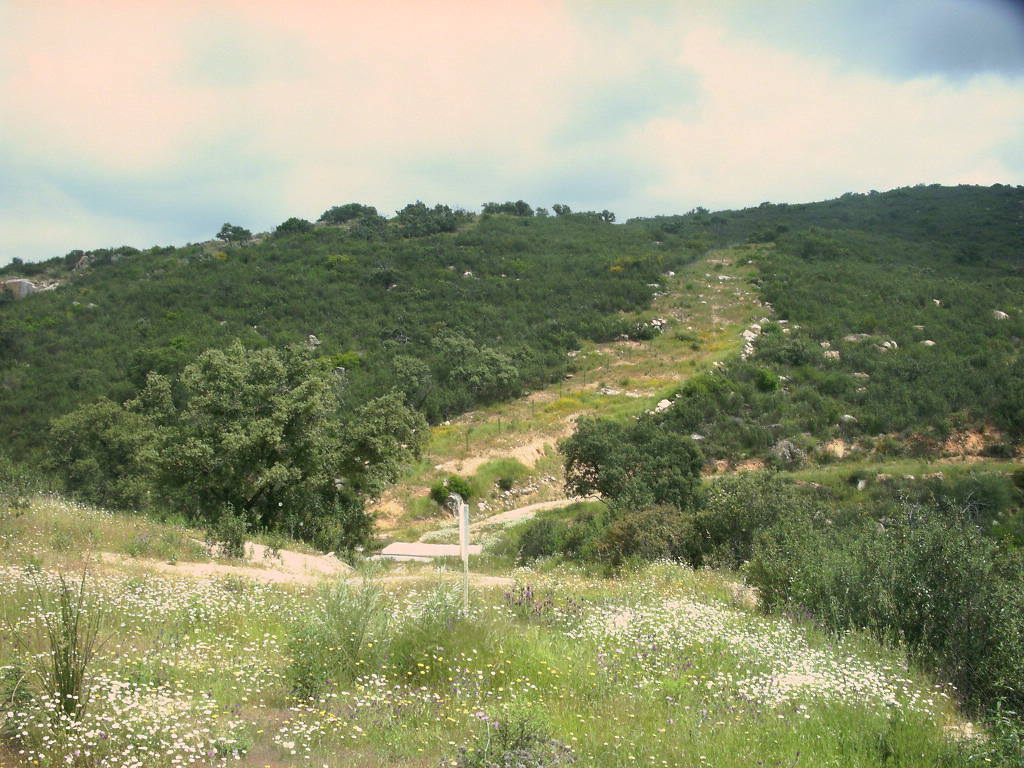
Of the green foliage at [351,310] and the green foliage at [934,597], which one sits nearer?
the green foliage at [934,597]

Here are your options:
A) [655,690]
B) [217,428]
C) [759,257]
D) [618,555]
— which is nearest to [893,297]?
[759,257]

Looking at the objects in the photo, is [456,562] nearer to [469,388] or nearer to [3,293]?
[469,388]

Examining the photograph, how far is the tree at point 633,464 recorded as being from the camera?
20.3 m

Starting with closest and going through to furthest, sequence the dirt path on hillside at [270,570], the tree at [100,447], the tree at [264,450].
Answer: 1. the dirt path on hillside at [270,570]
2. the tree at [264,450]
3. the tree at [100,447]

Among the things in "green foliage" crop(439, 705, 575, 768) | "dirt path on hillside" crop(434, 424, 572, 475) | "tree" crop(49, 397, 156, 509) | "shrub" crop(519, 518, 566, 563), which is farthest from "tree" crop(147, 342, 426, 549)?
"green foliage" crop(439, 705, 575, 768)

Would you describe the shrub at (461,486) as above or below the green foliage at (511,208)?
below

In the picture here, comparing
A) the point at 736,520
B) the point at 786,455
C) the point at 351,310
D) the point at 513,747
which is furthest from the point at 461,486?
the point at 351,310

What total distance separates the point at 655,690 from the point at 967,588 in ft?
11.6

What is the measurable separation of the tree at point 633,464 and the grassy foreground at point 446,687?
11.8m

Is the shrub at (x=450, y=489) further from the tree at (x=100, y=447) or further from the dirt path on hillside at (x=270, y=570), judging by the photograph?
the dirt path on hillside at (x=270, y=570)

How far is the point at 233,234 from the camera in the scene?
71.4 meters

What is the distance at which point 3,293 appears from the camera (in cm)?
5662

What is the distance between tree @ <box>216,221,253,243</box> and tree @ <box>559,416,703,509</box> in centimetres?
5663

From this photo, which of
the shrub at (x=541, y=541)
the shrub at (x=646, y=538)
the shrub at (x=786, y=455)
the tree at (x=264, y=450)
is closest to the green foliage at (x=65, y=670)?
the shrub at (x=646, y=538)
